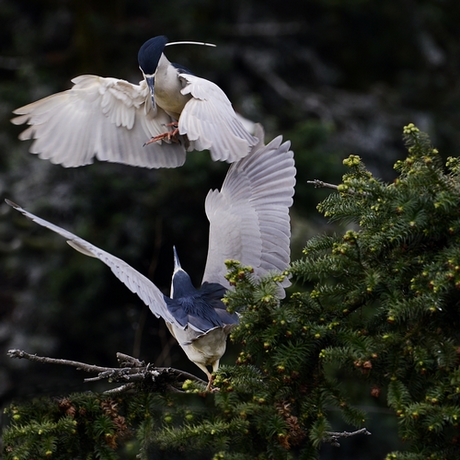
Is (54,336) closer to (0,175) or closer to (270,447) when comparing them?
(0,175)

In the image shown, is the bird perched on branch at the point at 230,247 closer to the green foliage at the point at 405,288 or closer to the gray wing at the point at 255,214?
the gray wing at the point at 255,214

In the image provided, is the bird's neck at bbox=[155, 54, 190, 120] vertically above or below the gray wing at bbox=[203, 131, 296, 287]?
above

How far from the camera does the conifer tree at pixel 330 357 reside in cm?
195

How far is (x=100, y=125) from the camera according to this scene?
10.7 ft

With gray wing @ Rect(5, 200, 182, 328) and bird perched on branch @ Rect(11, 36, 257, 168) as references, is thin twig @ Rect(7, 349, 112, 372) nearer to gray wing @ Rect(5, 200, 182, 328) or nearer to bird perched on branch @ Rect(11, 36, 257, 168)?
gray wing @ Rect(5, 200, 182, 328)

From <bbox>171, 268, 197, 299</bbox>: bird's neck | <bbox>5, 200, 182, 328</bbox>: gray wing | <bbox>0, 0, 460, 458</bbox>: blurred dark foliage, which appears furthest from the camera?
<bbox>0, 0, 460, 458</bbox>: blurred dark foliage

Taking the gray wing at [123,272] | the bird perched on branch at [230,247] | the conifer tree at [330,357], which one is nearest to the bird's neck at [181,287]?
the bird perched on branch at [230,247]

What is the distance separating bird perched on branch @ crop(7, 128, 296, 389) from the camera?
8.75 ft

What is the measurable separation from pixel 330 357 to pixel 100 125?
1.66 meters

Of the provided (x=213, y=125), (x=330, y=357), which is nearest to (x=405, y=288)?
(x=330, y=357)

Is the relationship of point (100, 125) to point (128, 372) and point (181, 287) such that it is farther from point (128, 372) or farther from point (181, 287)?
point (128, 372)

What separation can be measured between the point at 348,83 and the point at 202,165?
10.7 feet

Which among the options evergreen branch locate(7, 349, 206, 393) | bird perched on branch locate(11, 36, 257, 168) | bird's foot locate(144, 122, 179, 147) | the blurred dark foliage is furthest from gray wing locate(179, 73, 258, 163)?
the blurred dark foliage

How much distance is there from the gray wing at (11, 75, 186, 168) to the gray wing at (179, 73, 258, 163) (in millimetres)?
277
